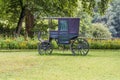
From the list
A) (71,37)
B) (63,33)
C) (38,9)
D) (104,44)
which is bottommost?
(104,44)

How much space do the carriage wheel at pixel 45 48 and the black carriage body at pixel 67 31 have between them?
467mm

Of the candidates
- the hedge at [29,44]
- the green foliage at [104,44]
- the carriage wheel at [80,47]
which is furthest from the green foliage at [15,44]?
the carriage wheel at [80,47]

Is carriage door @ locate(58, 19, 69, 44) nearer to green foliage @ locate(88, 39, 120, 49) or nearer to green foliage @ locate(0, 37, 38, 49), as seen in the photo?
green foliage @ locate(0, 37, 38, 49)

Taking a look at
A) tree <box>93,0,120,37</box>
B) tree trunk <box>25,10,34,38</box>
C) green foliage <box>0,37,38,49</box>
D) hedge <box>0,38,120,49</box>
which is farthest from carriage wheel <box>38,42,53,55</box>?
tree <box>93,0,120,37</box>

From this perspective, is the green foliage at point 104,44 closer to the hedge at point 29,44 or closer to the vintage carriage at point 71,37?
the hedge at point 29,44

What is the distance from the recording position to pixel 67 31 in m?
18.3

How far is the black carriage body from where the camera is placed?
1811cm

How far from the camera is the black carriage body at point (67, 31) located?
18109mm

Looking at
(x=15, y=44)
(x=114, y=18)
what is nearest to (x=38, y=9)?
(x=15, y=44)

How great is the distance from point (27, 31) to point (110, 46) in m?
9.81

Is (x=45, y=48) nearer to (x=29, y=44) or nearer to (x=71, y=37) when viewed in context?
(x=71, y=37)

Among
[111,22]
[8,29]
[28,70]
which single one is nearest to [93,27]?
[111,22]

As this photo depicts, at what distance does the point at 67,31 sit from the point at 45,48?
1288 mm

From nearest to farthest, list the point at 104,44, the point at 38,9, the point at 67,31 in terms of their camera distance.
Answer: the point at 67,31
the point at 104,44
the point at 38,9
